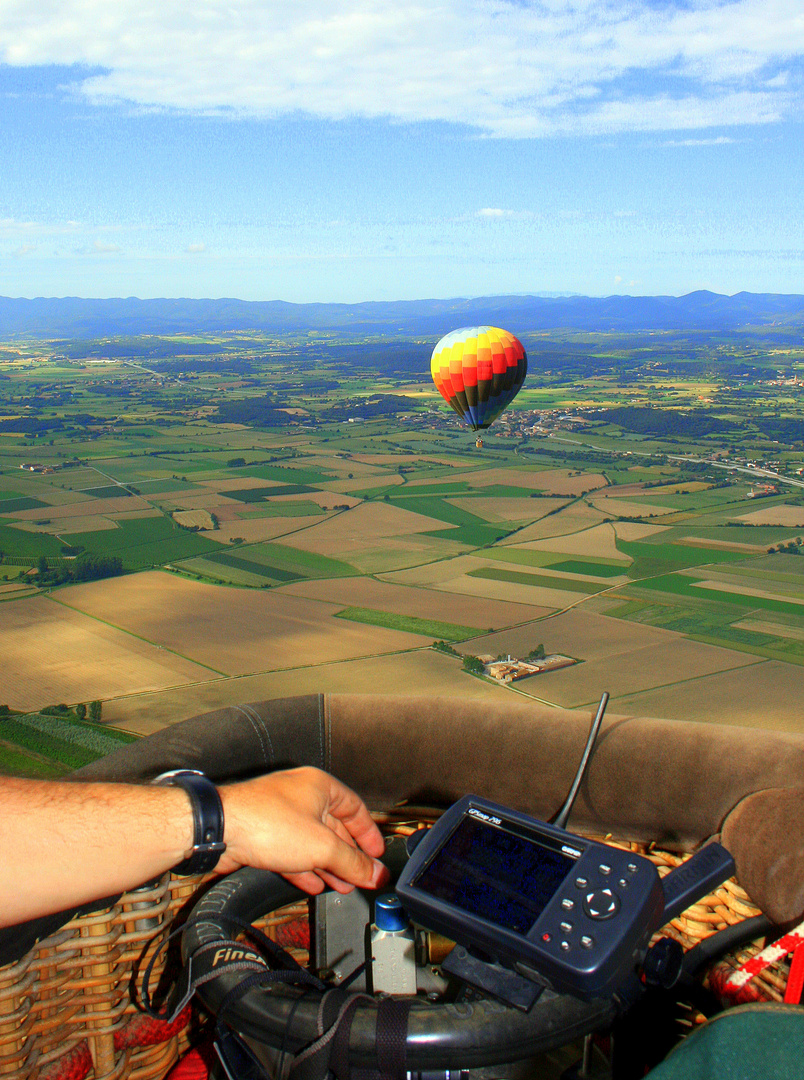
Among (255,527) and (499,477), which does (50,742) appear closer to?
(255,527)

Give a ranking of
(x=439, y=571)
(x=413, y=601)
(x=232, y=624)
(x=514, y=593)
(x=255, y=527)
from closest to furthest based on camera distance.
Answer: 1. (x=232, y=624)
2. (x=413, y=601)
3. (x=514, y=593)
4. (x=439, y=571)
5. (x=255, y=527)

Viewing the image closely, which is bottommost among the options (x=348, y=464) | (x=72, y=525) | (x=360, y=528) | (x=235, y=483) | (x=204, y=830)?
(x=72, y=525)

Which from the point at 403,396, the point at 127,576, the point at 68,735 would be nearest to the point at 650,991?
the point at 68,735

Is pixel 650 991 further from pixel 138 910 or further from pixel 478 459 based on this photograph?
pixel 478 459

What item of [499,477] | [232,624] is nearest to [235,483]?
[499,477]

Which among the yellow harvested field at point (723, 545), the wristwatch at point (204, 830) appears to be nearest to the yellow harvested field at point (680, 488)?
the yellow harvested field at point (723, 545)

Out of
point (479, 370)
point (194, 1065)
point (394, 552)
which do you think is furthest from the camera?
point (394, 552)
